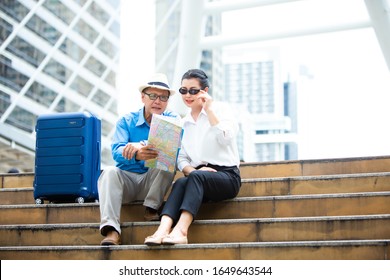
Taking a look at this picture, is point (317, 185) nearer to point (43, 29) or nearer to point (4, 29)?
point (4, 29)

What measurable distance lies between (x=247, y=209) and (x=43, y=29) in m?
25.7

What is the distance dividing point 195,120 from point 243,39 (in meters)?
6.65

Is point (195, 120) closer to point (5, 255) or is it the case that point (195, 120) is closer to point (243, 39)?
point (5, 255)

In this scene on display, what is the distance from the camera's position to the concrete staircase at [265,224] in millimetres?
3945

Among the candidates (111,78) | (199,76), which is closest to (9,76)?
(111,78)

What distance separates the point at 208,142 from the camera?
4715 mm

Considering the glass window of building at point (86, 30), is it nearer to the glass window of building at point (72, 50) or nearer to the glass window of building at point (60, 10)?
the glass window of building at point (72, 50)

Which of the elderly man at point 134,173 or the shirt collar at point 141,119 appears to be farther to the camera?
the shirt collar at point 141,119

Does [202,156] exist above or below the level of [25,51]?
below

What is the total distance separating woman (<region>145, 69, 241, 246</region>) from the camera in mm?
4309

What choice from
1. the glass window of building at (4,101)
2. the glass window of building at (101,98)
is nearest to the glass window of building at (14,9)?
the glass window of building at (4,101)

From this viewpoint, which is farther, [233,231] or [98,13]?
[98,13]

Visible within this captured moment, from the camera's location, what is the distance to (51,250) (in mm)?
4398

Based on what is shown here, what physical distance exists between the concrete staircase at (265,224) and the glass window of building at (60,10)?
25462 mm
